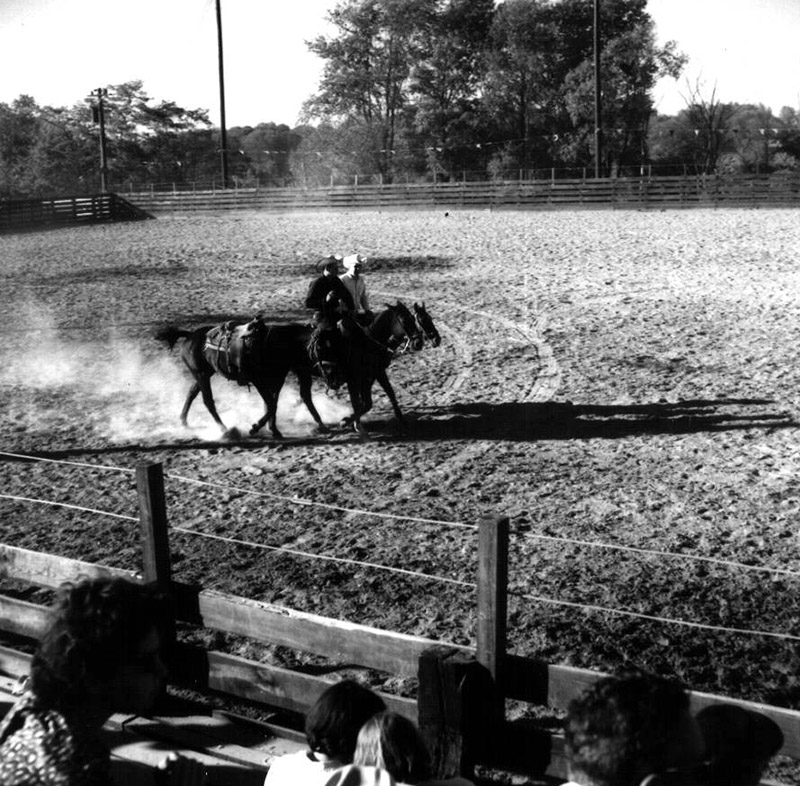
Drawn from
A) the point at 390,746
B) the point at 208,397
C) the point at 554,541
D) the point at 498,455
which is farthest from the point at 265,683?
the point at 208,397

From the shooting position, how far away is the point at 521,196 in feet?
125

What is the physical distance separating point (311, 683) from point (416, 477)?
4968 mm

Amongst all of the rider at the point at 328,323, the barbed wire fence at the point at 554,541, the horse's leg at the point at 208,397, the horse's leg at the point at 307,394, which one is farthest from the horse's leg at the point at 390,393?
the barbed wire fence at the point at 554,541

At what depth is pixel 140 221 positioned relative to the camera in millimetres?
40031

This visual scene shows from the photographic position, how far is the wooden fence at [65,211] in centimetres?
3825

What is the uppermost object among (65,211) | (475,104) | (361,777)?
(475,104)

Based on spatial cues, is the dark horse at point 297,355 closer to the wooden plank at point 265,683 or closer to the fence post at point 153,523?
the fence post at point 153,523

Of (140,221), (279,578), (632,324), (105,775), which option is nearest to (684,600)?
(279,578)

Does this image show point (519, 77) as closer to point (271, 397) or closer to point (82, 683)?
point (271, 397)

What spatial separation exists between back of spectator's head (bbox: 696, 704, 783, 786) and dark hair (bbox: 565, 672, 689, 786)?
458 millimetres

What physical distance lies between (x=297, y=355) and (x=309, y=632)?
22.0ft

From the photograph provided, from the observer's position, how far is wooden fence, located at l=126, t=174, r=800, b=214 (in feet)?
112

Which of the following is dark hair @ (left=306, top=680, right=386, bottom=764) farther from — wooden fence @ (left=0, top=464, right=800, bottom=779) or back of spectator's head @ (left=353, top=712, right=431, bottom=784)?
wooden fence @ (left=0, top=464, right=800, bottom=779)

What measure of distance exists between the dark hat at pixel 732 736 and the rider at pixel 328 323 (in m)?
8.34
